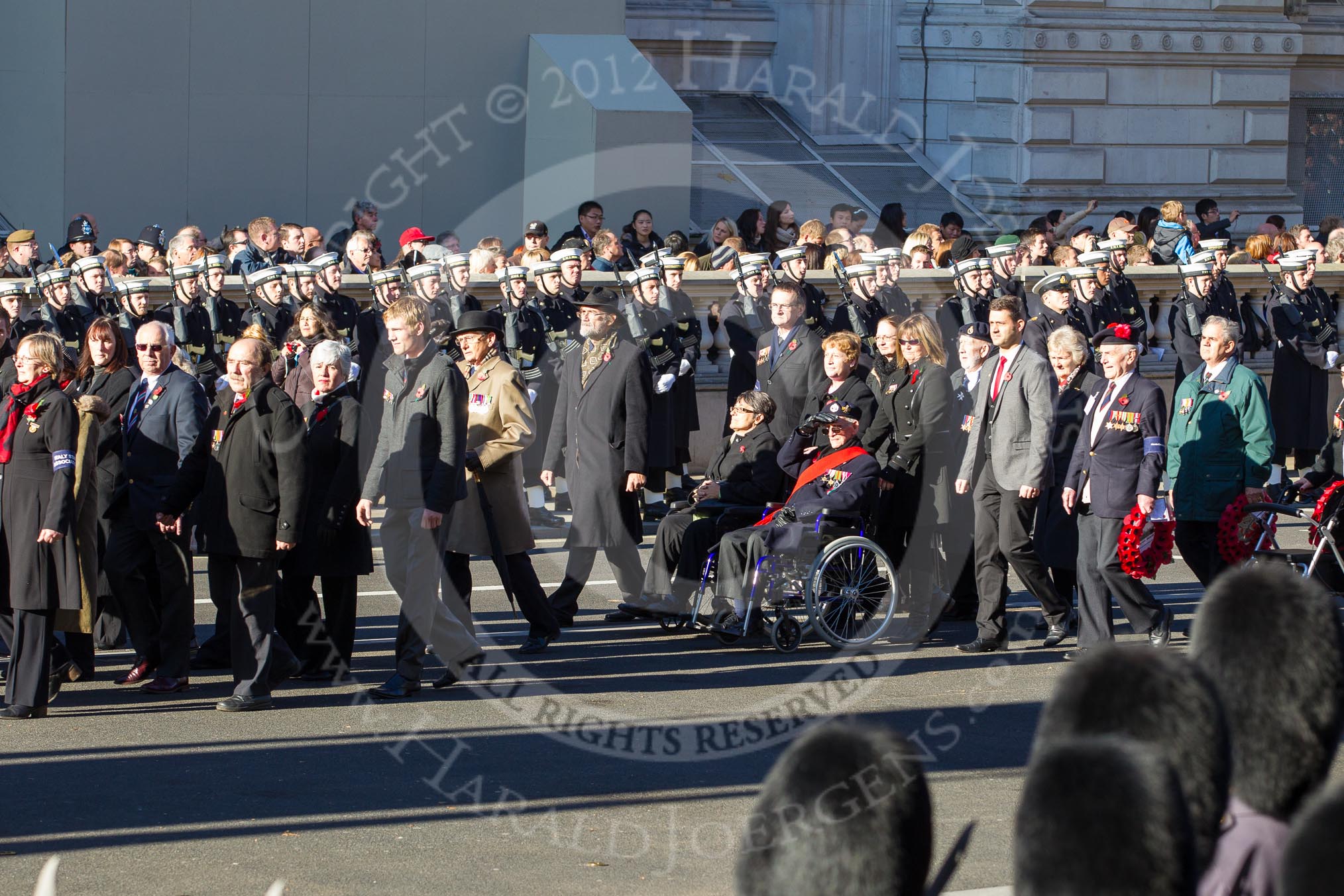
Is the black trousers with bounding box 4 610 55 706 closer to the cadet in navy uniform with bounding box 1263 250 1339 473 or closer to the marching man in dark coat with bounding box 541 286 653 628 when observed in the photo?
the marching man in dark coat with bounding box 541 286 653 628

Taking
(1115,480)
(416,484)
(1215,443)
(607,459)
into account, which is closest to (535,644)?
(607,459)

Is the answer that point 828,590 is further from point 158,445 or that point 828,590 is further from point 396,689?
point 158,445

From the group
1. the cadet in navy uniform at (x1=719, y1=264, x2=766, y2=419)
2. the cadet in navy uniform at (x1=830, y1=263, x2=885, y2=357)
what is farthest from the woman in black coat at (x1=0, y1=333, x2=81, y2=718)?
the cadet in navy uniform at (x1=830, y1=263, x2=885, y2=357)

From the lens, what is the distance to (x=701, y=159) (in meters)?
23.8

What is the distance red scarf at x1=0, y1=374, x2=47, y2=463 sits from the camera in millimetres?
8125

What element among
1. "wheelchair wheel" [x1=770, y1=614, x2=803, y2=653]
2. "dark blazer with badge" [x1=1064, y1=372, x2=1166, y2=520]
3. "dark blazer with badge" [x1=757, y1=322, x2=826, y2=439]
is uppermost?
"dark blazer with badge" [x1=757, y1=322, x2=826, y2=439]

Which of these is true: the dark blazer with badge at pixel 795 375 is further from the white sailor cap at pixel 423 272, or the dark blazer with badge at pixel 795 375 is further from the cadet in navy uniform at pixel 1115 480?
the white sailor cap at pixel 423 272

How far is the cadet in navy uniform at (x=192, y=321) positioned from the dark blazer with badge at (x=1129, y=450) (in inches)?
251

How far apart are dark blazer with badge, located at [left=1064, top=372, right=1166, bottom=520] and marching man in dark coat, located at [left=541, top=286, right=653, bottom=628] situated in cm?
249

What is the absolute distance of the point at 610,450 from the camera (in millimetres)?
10312

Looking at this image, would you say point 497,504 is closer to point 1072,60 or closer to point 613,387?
point 613,387

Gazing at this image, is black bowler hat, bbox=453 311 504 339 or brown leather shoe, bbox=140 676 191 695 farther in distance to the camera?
black bowler hat, bbox=453 311 504 339

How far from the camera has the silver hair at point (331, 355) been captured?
29.0ft

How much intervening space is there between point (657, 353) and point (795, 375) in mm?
3129
